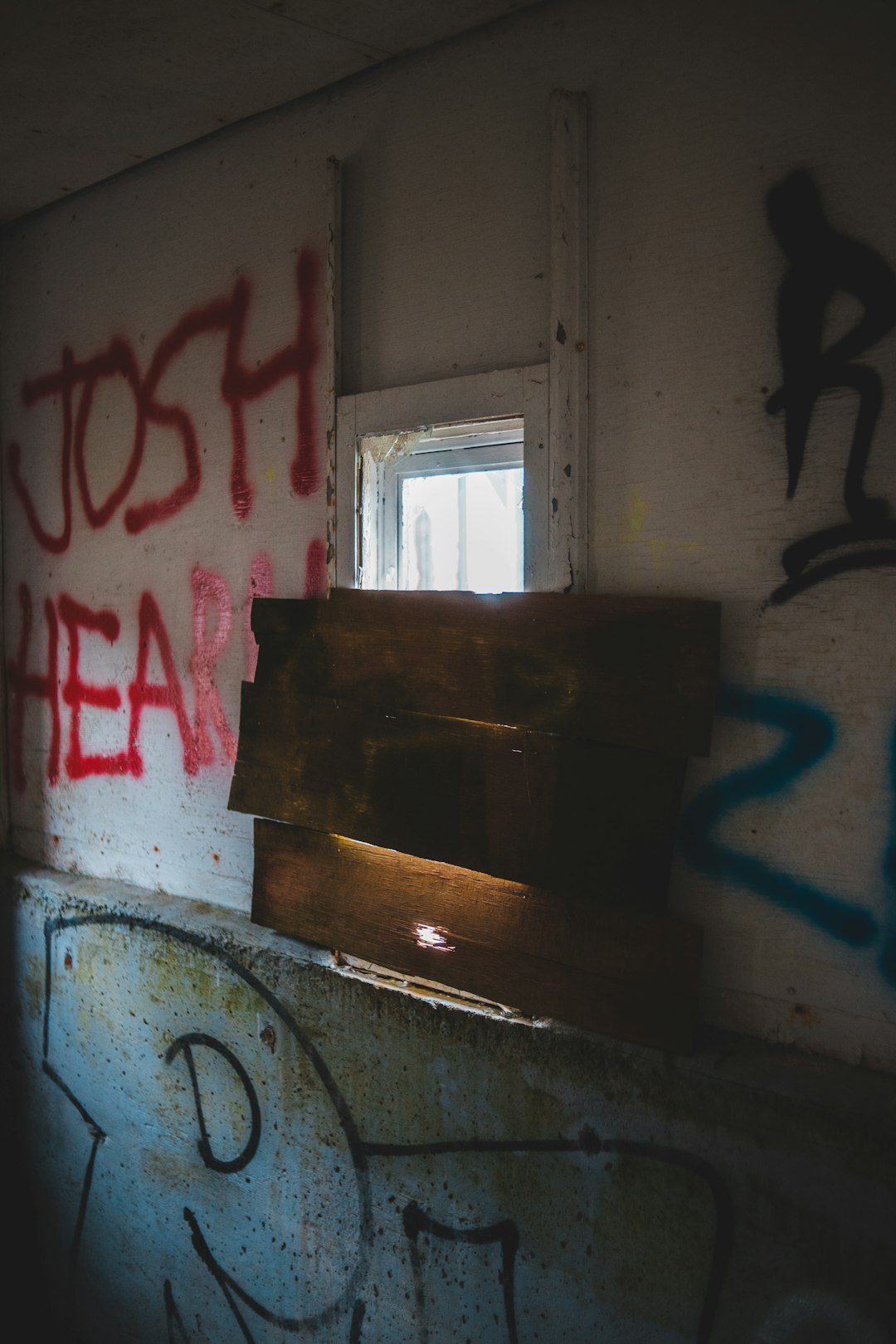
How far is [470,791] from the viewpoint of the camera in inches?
82.7

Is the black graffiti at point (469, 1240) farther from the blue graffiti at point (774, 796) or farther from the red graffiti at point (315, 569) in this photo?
the red graffiti at point (315, 569)

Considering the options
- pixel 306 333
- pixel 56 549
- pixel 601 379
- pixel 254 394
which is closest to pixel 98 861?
pixel 56 549

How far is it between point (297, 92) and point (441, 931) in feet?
7.23

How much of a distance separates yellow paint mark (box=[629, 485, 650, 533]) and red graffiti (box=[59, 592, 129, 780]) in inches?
70.0

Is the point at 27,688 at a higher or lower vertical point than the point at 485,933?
higher

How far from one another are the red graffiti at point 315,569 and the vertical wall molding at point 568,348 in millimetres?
712

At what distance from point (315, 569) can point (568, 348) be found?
2.94ft

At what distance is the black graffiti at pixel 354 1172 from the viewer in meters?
1.85

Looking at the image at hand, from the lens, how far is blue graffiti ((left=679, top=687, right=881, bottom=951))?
1.76 meters

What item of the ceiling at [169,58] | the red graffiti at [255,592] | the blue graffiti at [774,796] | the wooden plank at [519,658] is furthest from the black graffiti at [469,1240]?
the ceiling at [169,58]

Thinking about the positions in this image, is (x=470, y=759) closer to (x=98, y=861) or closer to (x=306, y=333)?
(x=306, y=333)

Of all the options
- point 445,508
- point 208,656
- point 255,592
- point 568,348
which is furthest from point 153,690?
point 568,348

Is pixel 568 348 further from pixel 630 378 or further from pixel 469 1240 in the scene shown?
pixel 469 1240

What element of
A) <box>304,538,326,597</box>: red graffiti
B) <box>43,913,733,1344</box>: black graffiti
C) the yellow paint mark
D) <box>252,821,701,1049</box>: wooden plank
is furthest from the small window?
<box>43,913,733,1344</box>: black graffiti
